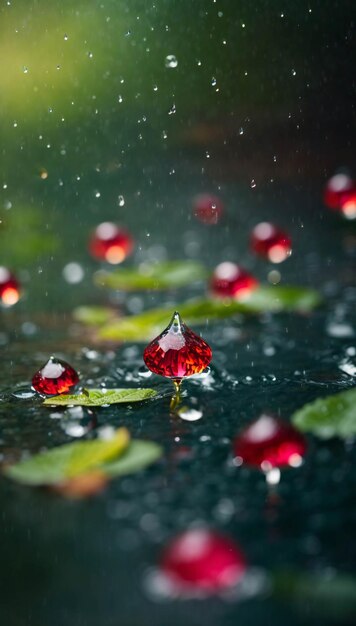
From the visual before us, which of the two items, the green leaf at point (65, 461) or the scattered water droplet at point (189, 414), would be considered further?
the scattered water droplet at point (189, 414)

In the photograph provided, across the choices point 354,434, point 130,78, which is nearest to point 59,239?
point 130,78

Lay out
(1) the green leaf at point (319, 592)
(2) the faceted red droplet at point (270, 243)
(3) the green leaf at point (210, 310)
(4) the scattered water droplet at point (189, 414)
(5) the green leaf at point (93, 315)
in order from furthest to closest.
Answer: (2) the faceted red droplet at point (270, 243) → (5) the green leaf at point (93, 315) → (3) the green leaf at point (210, 310) → (4) the scattered water droplet at point (189, 414) → (1) the green leaf at point (319, 592)

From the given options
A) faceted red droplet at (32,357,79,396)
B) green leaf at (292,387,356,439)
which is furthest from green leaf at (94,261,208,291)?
green leaf at (292,387,356,439)

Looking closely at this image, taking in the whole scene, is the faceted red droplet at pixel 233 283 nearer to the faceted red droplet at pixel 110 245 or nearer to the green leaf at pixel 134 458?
the faceted red droplet at pixel 110 245

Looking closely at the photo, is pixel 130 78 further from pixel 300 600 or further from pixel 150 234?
pixel 300 600

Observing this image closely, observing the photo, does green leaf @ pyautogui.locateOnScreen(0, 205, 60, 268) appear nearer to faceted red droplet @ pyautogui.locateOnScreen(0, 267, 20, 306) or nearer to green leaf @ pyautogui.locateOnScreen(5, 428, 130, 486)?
faceted red droplet @ pyautogui.locateOnScreen(0, 267, 20, 306)

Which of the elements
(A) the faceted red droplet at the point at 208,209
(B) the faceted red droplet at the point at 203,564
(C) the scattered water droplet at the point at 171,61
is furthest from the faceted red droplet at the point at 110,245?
(B) the faceted red droplet at the point at 203,564

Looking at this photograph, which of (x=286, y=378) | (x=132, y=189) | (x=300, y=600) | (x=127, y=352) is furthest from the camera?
(x=132, y=189)
